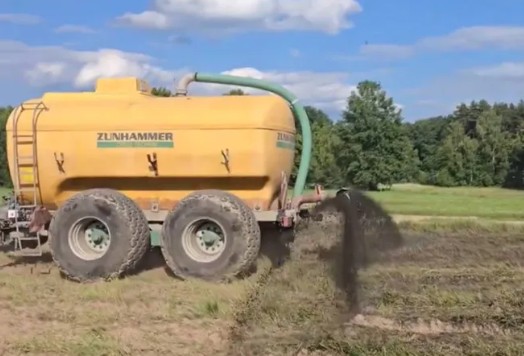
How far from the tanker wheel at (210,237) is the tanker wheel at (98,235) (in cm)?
39

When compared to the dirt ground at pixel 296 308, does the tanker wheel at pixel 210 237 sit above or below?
above

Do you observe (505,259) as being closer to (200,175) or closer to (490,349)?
(200,175)

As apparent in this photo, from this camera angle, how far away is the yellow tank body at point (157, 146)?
9516 mm

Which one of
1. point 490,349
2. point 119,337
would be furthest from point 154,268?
point 490,349

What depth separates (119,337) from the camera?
6340 mm

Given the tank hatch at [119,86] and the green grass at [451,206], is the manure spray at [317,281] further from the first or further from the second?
the tank hatch at [119,86]

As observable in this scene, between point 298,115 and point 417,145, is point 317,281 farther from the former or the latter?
point 417,145

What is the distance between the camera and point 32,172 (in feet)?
33.1

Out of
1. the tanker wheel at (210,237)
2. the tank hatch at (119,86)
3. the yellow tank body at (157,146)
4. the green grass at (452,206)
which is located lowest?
the green grass at (452,206)

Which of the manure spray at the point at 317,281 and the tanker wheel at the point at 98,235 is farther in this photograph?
the tanker wheel at the point at 98,235

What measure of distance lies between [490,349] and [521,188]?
74.9 meters

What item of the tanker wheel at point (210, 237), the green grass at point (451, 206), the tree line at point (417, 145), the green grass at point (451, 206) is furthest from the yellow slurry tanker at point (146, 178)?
the tree line at point (417, 145)

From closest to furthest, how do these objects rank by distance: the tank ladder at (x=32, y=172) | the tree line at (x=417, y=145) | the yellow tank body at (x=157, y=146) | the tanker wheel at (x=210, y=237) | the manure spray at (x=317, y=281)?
the manure spray at (x=317, y=281) < the tanker wheel at (x=210, y=237) < the yellow tank body at (x=157, y=146) < the tank ladder at (x=32, y=172) < the tree line at (x=417, y=145)

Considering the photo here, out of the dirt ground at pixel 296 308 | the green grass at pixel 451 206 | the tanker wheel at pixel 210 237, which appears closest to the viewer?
the dirt ground at pixel 296 308
